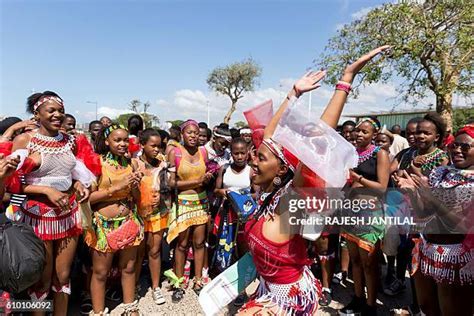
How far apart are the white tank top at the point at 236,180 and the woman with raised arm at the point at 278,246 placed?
191 cm

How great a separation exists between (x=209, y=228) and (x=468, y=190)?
281 centimetres

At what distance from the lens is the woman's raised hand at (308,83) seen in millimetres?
1764

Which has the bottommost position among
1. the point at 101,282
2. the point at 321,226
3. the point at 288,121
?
the point at 101,282

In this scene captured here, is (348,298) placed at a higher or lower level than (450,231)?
lower

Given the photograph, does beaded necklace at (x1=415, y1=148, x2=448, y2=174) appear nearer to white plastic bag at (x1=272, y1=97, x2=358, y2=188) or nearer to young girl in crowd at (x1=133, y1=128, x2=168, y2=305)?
white plastic bag at (x1=272, y1=97, x2=358, y2=188)

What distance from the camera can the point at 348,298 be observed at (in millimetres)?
3949

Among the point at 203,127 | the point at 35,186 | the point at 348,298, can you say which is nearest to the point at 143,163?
the point at 35,186

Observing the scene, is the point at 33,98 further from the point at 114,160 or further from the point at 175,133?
the point at 175,133

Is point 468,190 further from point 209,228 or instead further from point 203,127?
point 203,127

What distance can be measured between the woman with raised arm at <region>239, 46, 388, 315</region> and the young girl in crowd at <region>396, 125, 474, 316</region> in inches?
42.8

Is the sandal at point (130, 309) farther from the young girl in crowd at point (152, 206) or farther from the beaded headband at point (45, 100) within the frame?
the beaded headband at point (45, 100)

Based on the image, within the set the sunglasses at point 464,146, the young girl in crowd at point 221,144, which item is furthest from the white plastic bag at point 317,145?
the young girl in crowd at point 221,144

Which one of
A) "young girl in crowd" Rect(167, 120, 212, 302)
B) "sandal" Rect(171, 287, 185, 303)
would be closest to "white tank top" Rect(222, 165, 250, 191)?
"young girl in crowd" Rect(167, 120, 212, 302)

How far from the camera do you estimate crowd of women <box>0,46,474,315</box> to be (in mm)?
1876
